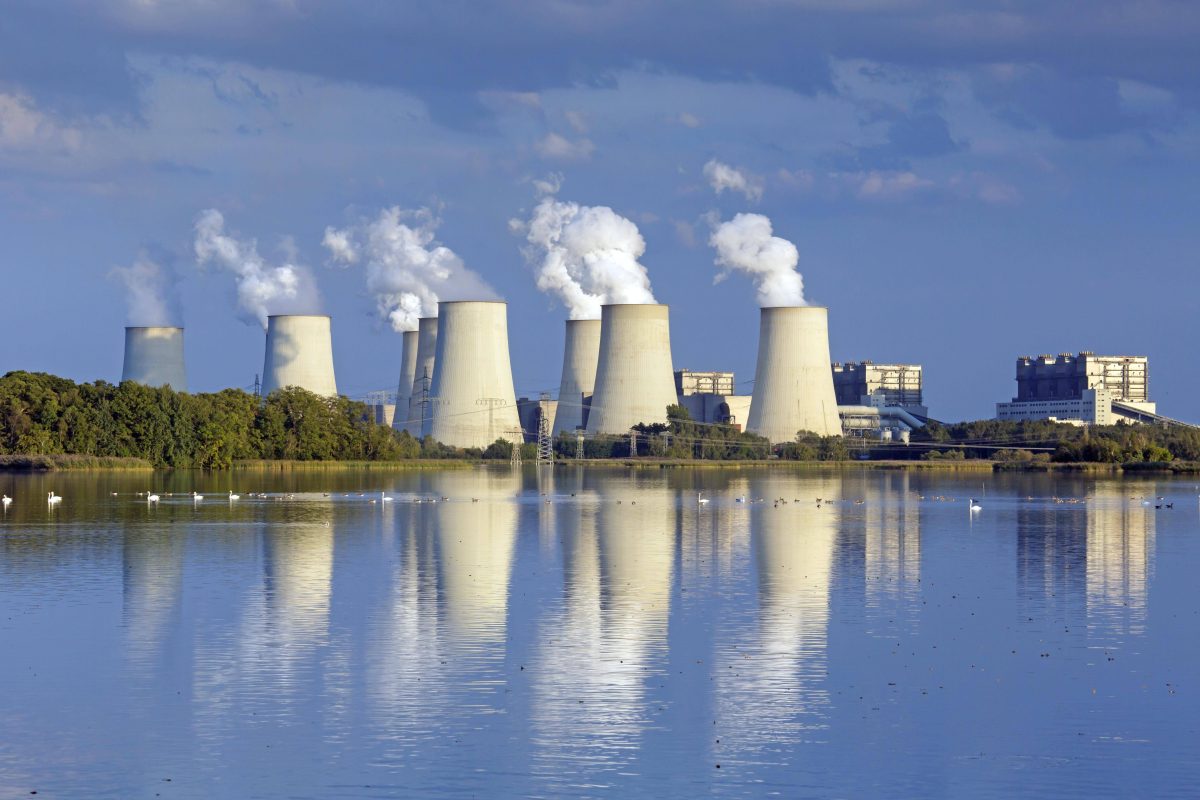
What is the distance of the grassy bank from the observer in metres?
46.4

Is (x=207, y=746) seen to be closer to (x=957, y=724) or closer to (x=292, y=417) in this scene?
(x=957, y=724)

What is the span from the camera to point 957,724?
8758mm

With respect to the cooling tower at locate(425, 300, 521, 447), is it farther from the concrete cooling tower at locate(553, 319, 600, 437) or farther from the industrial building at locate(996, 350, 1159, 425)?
the industrial building at locate(996, 350, 1159, 425)

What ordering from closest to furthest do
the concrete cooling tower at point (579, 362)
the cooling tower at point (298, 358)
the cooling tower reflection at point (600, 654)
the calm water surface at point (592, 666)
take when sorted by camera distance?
the calm water surface at point (592, 666) < the cooling tower reflection at point (600, 654) < the cooling tower at point (298, 358) < the concrete cooling tower at point (579, 362)

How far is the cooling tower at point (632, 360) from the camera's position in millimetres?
58438

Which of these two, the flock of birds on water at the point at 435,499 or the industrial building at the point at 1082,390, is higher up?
the industrial building at the point at 1082,390

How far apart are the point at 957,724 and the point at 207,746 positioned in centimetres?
393

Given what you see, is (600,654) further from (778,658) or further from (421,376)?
(421,376)

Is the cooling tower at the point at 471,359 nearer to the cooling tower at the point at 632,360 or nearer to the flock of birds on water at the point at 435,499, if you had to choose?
the cooling tower at the point at 632,360

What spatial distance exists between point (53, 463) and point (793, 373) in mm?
26448

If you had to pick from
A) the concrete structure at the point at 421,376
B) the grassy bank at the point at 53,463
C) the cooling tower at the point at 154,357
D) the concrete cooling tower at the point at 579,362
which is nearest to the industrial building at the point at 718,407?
the concrete cooling tower at the point at 579,362

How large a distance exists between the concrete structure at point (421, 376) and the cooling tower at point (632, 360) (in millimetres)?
11405

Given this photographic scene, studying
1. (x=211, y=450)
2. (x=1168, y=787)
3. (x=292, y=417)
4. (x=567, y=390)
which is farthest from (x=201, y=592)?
(x=567, y=390)

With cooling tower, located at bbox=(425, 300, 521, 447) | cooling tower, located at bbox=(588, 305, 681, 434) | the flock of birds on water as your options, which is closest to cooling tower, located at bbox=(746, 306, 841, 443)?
cooling tower, located at bbox=(588, 305, 681, 434)
